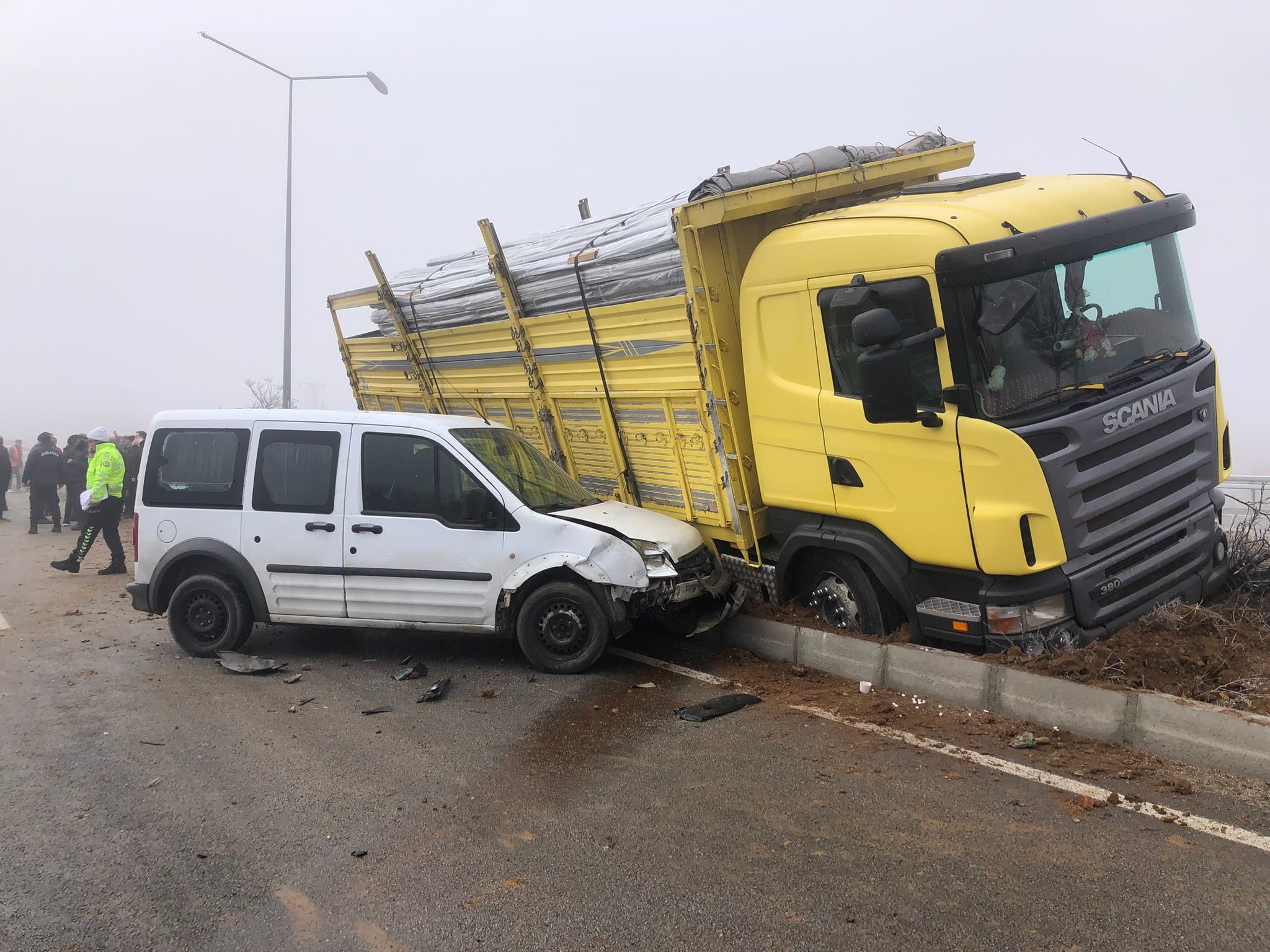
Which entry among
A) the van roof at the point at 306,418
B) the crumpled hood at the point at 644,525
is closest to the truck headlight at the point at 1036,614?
the crumpled hood at the point at 644,525

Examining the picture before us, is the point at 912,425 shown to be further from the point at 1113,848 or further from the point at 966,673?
the point at 1113,848

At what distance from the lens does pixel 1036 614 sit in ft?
17.8

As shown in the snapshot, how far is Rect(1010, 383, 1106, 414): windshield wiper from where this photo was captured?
5.32 m

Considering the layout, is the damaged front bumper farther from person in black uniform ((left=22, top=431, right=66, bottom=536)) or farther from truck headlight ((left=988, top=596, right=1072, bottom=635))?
person in black uniform ((left=22, top=431, right=66, bottom=536))

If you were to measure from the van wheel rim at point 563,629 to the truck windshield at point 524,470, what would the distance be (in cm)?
69

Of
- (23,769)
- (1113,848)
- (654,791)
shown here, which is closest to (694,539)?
(654,791)

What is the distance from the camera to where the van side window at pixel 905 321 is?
18.1 ft

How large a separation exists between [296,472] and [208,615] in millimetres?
1264

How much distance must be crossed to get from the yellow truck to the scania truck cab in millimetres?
16

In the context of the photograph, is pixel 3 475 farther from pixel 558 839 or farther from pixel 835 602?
pixel 558 839

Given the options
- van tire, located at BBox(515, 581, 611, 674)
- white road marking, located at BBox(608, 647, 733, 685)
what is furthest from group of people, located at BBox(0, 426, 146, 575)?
white road marking, located at BBox(608, 647, 733, 685)

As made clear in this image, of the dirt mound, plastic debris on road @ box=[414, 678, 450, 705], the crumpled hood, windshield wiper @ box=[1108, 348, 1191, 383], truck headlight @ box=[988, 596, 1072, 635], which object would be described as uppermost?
windshield wiper @ box=[1108, 348, 1191, 383]

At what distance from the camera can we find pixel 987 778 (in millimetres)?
4605

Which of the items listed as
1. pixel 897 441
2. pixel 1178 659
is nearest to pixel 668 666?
pixel 897 441
